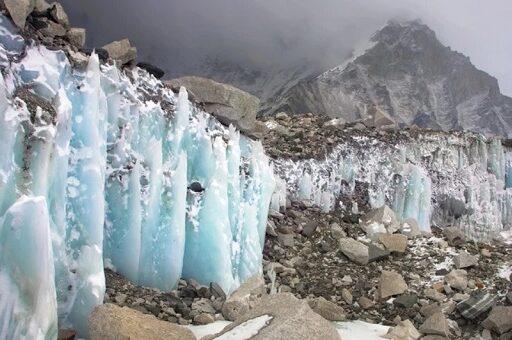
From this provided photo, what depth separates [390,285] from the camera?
418 inches

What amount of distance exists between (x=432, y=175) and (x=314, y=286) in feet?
36.7

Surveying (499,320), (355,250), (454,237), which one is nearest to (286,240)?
(355,250)

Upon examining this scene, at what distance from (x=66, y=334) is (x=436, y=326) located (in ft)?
18.9

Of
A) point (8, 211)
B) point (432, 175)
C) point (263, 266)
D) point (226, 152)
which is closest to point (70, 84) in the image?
point (8, 211)

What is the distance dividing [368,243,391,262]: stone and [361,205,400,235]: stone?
1.26 meters

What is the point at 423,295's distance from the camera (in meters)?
10.5

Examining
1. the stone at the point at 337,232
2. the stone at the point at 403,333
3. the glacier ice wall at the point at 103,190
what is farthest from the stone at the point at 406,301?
the stone at the point at 337,232

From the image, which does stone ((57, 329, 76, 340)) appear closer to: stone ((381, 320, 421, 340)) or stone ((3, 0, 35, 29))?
stone ((3, 0, 35, 29))

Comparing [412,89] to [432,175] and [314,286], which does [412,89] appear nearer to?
[432,175]

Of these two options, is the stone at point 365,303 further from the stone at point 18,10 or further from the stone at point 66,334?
the stone at point 18,10

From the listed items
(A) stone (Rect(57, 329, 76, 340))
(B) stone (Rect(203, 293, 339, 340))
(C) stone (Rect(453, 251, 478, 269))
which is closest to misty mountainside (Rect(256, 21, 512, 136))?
(C) stone (Rect(453, 251, 478, 269))

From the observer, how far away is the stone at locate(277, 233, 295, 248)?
1274cm

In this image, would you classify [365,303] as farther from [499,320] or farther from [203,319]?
[203,319]

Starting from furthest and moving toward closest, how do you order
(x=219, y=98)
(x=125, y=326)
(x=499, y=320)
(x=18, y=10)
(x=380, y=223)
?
(x=380, y=223) → (x=219, y=98) → (x=499, y=320) → (x=18, y=10) → (x=125, y=326)
